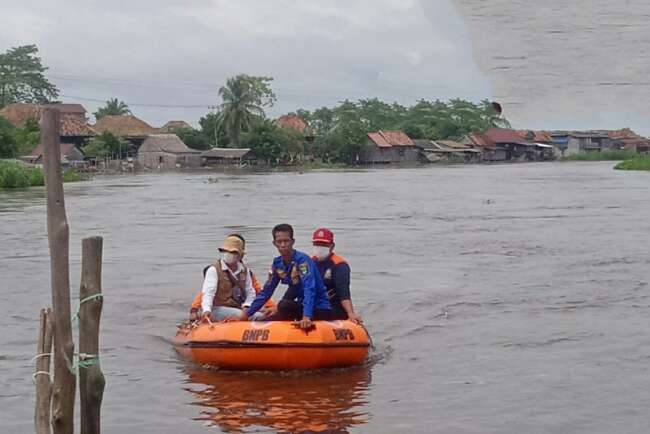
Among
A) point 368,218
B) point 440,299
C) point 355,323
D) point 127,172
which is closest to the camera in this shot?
point 355,323

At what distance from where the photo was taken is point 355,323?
31.5 feet

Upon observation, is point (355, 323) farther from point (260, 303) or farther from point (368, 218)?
point (368, 218)

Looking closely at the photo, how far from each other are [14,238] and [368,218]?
10.8 metres

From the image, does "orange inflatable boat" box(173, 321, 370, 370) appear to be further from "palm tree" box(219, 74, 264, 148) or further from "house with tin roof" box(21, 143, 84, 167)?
"palm tree" box(219, 74, 264, 148)

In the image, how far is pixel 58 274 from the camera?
5230 mm

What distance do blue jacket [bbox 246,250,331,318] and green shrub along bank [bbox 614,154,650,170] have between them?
155 ft

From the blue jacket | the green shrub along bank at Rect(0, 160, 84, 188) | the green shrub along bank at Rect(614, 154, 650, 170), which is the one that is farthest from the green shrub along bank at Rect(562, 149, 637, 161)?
the blue jacket

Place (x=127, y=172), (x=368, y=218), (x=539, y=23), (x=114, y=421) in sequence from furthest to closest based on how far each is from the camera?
1. (x=127, y=172)
2. (x=368, y=218)
3. (x=114, y=421)
4. (x=539, y=23)

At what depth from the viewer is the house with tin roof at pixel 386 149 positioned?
87125 mm

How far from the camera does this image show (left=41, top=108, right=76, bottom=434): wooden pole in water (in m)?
5.21

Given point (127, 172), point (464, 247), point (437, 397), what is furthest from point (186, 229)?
point (127, 172)

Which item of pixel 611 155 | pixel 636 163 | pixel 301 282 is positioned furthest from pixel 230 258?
pixel 636 163

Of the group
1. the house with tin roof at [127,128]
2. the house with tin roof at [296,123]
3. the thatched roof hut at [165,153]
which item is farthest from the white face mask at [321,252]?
the house with tin roof at [296,123]

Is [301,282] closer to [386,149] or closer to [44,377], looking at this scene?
[44,377]
